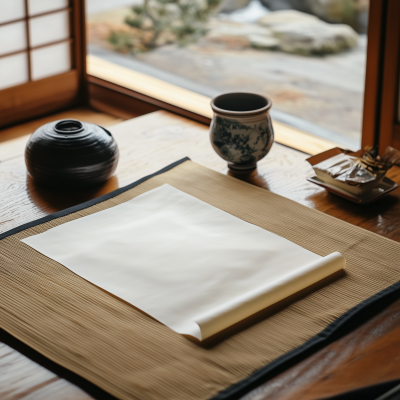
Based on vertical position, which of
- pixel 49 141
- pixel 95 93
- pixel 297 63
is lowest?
pixel 297 63

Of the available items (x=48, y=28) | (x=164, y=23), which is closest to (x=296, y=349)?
(x=48, y=28)

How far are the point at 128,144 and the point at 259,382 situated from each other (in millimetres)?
1019

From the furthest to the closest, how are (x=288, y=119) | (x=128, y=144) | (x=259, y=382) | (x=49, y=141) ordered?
(x=288, y=119), (x=128, y=144), (x=49, y=141), (x=259, y=382)

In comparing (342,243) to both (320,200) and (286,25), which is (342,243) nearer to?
(320,200)

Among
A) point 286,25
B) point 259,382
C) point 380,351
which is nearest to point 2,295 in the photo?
point 259,382

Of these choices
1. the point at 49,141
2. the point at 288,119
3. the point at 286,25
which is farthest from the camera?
the point at 286,25

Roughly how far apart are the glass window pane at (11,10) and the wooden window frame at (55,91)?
0.02 metres

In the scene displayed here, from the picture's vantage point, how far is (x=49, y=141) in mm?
1346

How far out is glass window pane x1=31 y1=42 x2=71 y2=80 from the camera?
243 centimetres

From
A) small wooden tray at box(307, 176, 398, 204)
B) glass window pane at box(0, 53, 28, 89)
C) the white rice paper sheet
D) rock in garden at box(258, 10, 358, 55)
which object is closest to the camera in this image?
the white rice paper sheet

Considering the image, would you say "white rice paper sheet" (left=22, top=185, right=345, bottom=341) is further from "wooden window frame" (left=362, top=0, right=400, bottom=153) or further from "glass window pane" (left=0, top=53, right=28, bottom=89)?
"glass window pane" (left=0, top=53, right=28, bottom=89)

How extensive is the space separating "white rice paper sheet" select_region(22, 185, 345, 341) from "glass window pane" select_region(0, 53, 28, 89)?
1.33 meters

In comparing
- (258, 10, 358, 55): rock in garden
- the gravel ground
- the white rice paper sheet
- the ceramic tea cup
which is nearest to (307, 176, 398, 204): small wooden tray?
the ceramic tea cup

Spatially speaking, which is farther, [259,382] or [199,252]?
[199,252]
